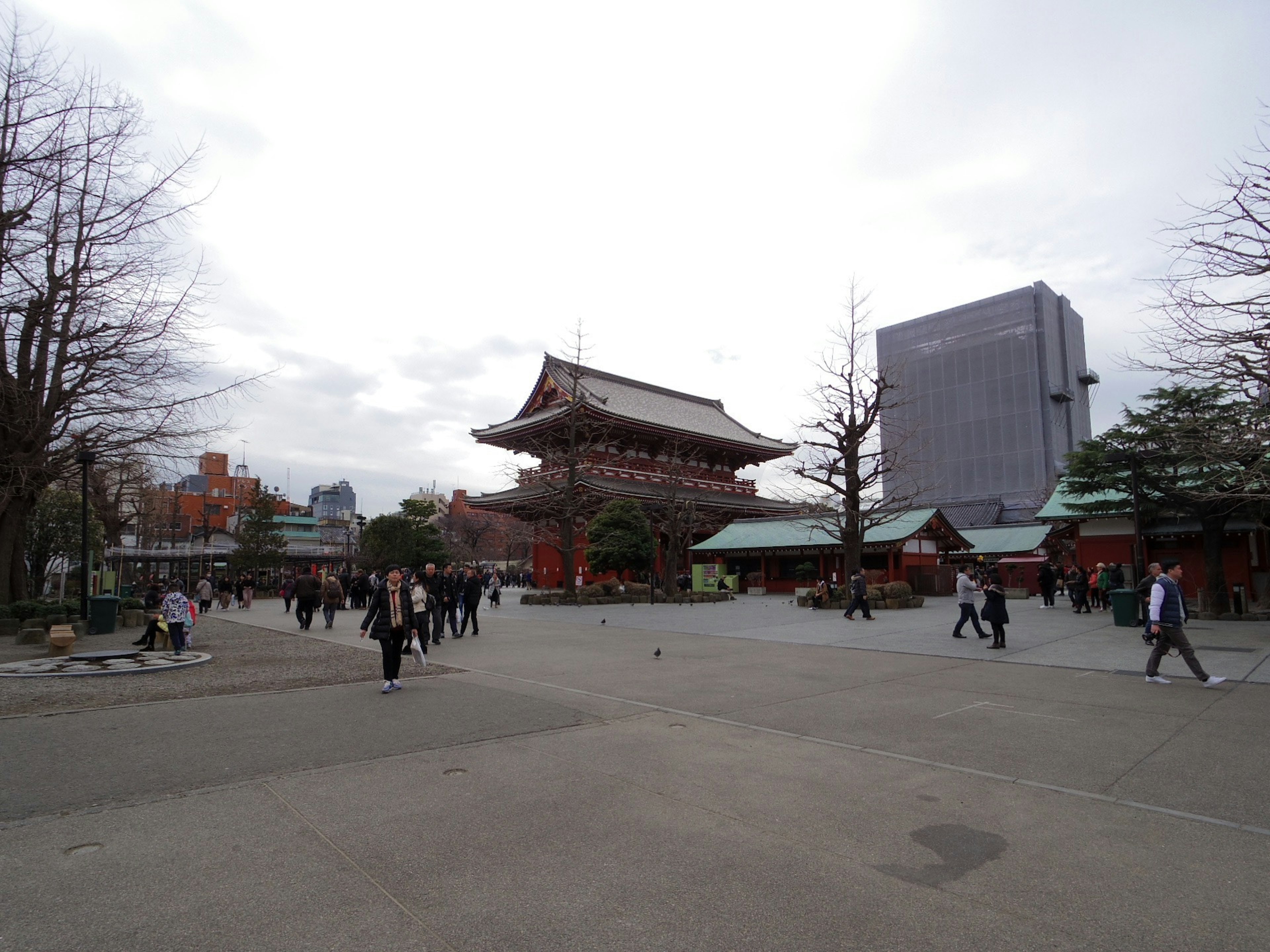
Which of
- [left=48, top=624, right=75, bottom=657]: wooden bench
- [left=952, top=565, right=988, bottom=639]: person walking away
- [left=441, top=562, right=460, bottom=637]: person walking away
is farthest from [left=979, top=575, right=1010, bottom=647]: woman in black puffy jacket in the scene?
[left=48, top=624, right=75, bottom=657]: wooden bench

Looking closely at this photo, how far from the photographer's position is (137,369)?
1539cm

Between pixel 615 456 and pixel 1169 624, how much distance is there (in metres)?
32.1

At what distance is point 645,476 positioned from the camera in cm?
3953

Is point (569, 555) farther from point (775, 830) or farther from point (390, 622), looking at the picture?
point (775, 830)

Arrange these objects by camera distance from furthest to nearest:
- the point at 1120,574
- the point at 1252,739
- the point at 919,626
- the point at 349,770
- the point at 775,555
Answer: the point at 775,555 → the point at 1120,574 → the point at 919,626 → the point at 1252,739 → the point at 349,770

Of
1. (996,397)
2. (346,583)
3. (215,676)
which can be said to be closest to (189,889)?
(215,676)

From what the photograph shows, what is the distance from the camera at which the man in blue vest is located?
8938mm

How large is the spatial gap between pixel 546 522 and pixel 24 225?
1121 inches

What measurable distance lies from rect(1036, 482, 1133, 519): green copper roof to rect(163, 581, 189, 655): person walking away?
2294 cm

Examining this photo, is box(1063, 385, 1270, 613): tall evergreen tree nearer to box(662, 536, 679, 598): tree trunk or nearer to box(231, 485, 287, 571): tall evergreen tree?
box(662, 536, 679, 598): tree trunk

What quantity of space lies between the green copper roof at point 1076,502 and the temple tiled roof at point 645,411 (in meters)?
19.2

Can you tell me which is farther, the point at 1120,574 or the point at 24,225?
the point at 1120,574

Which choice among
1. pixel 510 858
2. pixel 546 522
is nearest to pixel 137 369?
A: pixel 510 858

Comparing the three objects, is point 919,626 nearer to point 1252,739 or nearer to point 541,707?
point 1252,739
